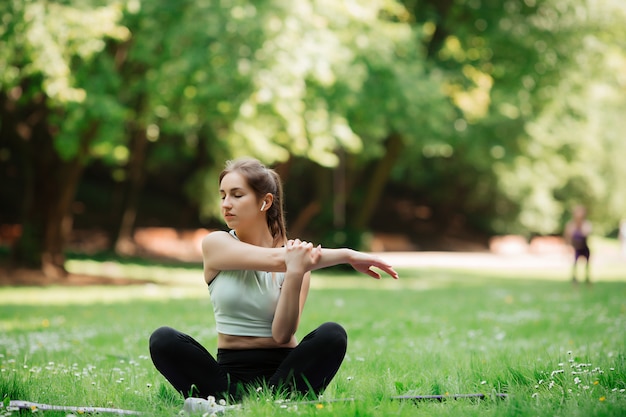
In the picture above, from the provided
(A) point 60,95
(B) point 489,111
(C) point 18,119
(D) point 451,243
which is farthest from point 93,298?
(D) point 451,243

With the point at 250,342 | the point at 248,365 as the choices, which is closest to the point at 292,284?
the point at 250,342

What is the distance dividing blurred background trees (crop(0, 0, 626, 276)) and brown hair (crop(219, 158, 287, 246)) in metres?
10.2

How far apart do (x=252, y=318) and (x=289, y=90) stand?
11.0 meters

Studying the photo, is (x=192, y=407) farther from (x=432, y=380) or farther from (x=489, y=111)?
(x=489, y=111)

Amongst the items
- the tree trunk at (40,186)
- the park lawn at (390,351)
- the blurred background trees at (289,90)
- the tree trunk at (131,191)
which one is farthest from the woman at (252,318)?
the tree trunk at (131,191)

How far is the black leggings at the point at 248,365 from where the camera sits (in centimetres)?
420

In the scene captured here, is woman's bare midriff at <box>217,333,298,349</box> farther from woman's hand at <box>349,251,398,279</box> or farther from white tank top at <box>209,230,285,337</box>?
woman's hand at <box>349,251,398,279</box>

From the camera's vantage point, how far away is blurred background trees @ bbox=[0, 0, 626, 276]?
48.1ft

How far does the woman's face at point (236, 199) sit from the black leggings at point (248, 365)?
75 centimetres

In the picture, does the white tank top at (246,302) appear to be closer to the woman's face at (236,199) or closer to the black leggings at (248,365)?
the black leggings at (248,365)

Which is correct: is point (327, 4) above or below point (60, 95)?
above

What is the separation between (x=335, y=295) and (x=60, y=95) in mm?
6975

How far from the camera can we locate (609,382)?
4.57 meters

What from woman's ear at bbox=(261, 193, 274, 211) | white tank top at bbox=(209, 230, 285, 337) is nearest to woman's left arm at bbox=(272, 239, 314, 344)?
white tank top at bbox=(209, 230, 285, 337)
